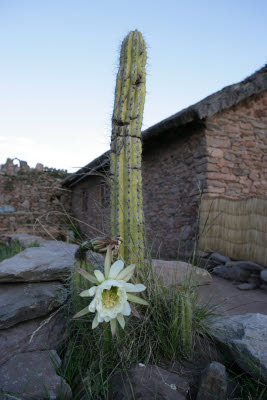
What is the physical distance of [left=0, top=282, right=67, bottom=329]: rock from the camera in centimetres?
220

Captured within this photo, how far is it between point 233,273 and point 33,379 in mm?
3496

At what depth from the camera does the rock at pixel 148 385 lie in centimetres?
157

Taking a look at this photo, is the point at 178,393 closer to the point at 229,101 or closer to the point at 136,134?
the point at 136,134

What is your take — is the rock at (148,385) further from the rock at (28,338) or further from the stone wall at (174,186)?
the stone wall at (174,186)

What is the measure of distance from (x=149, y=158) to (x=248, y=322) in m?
5.49

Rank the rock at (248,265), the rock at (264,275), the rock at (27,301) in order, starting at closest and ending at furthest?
→ the rock at (27,301) → the rock at (264,275) → the rock at (248,265)

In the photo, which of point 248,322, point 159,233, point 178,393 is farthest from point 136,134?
point 159,233

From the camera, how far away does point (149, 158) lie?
7.25 meters

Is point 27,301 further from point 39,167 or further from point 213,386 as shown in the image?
point 39,167

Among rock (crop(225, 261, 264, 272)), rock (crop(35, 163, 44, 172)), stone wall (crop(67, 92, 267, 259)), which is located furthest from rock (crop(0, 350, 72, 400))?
rock (crop(35, 163, 44, 172))

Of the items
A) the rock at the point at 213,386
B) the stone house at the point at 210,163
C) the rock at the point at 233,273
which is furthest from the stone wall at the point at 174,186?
the rock at the point at 213,386

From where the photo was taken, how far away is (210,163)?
5.59 metres

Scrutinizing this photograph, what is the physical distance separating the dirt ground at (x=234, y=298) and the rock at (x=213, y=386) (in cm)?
88

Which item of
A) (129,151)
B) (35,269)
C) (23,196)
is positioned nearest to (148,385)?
(35,269)
